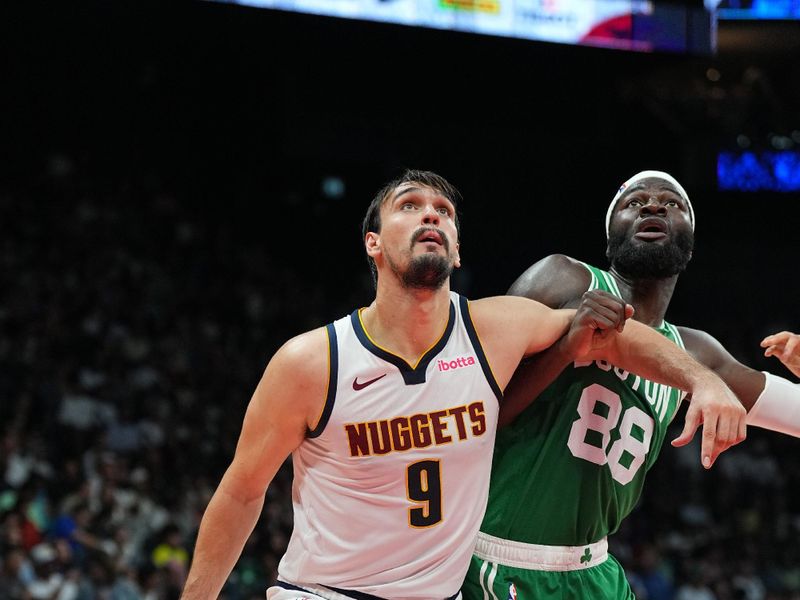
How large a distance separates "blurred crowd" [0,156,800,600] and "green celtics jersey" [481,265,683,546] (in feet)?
20.6

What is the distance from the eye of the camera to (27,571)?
9.57 m

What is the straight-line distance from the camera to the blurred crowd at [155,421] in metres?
10.5

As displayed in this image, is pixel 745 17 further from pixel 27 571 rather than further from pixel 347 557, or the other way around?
pixel 347 557

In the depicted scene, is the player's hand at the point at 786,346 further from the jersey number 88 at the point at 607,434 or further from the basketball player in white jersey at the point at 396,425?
the jersey number 88 at the point at 607,434

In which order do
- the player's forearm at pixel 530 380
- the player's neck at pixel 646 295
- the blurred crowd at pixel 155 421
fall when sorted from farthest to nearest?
the blurred crowd at pixel 155 421, the player's neck at pixel 646 295, the player's forearm at pixel 530 380

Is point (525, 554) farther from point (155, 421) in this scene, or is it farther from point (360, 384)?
point (155, 421)

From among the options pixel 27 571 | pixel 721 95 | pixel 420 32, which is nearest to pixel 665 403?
pixel 27 571

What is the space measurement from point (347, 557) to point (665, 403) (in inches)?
56.6

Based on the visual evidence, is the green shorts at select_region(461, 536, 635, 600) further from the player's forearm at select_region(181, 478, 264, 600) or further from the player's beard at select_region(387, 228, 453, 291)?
the player's beard at select_region(387, 228, 453, 291)

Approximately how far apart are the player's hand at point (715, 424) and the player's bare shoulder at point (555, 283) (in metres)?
0.82

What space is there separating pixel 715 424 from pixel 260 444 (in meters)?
1.46

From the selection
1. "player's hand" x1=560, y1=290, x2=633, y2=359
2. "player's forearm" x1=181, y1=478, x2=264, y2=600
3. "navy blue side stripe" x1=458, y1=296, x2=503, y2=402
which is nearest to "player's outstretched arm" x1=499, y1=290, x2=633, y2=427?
"player's hand" x1=560, y1=290, x2=633, y2=359

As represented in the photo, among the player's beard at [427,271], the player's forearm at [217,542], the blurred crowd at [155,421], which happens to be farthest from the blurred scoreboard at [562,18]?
the player's forearm at [217,542]

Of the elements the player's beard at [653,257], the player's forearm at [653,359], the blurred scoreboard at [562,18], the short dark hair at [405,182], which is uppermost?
the blurred scoreboard at [562,18]
